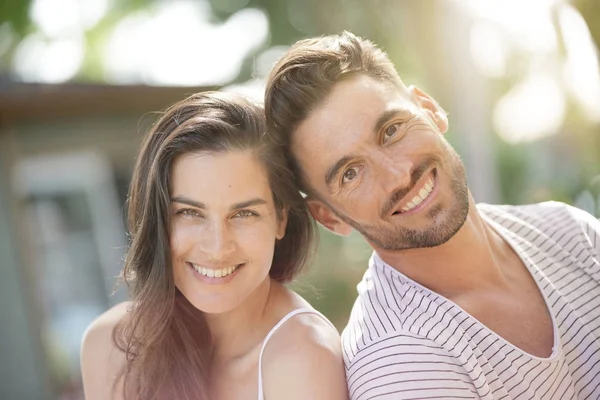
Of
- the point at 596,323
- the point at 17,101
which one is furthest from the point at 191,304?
the point at 17,101

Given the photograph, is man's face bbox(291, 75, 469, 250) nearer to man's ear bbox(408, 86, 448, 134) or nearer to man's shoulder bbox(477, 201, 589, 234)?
man's ear bbox(408, 86, 448, 134)

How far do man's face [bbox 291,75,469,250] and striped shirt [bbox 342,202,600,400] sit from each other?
0.22 meters

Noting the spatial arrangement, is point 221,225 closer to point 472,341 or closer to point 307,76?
point 307,76

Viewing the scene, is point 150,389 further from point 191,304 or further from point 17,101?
point 17,101

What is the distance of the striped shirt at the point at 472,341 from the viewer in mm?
2393

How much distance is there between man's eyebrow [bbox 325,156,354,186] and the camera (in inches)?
107

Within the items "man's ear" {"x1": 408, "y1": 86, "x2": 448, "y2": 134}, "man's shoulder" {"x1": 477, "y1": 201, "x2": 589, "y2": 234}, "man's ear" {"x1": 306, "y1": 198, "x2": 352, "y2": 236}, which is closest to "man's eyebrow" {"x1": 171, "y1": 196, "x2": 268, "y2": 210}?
"man's ear" {"x1": 306, "y1": 198, "x2": 352, "y2": 236}

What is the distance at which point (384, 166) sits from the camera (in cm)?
268

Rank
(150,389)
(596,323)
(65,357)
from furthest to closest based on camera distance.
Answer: (65,357) → (150,389) → (596,323)

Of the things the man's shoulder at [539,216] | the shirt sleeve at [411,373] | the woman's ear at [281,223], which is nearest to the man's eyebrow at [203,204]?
the woman's ear at [281,223]

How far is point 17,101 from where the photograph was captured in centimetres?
765

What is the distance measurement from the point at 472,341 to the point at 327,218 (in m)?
0.77

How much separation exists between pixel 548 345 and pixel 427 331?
48cm

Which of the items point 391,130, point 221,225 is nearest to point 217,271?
point 221,225
